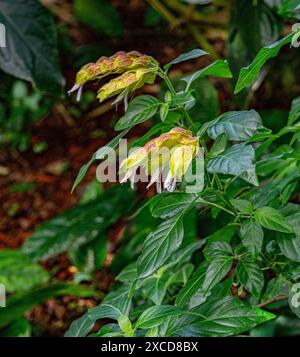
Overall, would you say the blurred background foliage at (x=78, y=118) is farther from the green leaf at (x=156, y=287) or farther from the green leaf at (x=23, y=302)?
the green leaf at (x=156, y=287)

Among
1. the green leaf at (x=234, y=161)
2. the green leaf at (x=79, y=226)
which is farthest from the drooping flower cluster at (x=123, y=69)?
the green leaf at (x=79, y=226)

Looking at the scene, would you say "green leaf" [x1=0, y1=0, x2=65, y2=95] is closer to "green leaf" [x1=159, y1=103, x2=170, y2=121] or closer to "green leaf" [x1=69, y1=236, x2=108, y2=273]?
"green leaf" [x1=69, y1=236, x2=108, y2=273]

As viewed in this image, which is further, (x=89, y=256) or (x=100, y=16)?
(x=100, y=16)

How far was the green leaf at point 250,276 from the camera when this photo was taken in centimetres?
92

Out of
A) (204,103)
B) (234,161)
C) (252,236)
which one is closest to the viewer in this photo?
(234,161)

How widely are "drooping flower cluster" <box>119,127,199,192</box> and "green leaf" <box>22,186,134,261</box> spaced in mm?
946

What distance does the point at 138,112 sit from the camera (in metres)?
0.92

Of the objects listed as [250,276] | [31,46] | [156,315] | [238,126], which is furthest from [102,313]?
[31,46]

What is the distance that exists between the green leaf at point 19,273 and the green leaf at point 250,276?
2.55ft

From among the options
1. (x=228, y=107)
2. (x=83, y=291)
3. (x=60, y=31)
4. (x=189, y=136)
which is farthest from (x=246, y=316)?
(x=60, y=31)

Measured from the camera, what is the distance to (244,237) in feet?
2.97

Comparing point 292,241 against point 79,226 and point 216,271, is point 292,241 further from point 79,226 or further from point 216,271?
point 79,226

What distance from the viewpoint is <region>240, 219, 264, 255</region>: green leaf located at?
0.89 metres

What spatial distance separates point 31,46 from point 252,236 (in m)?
0.85
